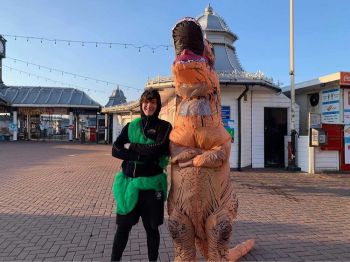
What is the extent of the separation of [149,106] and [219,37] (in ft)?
41.2

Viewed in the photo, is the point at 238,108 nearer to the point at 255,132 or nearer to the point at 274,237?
the point at 255,132

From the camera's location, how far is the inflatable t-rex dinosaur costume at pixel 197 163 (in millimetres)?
2643

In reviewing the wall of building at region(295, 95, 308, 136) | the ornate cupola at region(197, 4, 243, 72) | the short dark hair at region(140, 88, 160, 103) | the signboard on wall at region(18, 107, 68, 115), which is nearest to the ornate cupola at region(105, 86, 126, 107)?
the signboard on wall at region(18, 107, 68, 115)

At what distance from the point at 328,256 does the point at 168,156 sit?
2.36 metres

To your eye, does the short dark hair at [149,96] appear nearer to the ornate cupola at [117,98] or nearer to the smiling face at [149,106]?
the smiling face at [149,106]

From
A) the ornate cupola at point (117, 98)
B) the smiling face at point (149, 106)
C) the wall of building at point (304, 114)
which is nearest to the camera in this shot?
the smiling face at point (149, 106)

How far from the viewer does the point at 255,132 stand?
12016 mm

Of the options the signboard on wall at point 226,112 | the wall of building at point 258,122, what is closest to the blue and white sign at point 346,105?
the wall of building at point 258,122

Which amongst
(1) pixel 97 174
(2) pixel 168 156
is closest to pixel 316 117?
(1) pixel 97 174

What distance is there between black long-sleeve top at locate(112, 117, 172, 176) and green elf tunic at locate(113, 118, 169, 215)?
5 centimetres

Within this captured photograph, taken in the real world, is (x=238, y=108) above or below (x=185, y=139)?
above

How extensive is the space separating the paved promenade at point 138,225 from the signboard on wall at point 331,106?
10.8ft

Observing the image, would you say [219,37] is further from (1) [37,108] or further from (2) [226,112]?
(1) [37,108]

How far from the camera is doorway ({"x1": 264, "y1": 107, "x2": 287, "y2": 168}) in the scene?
12.2 m
